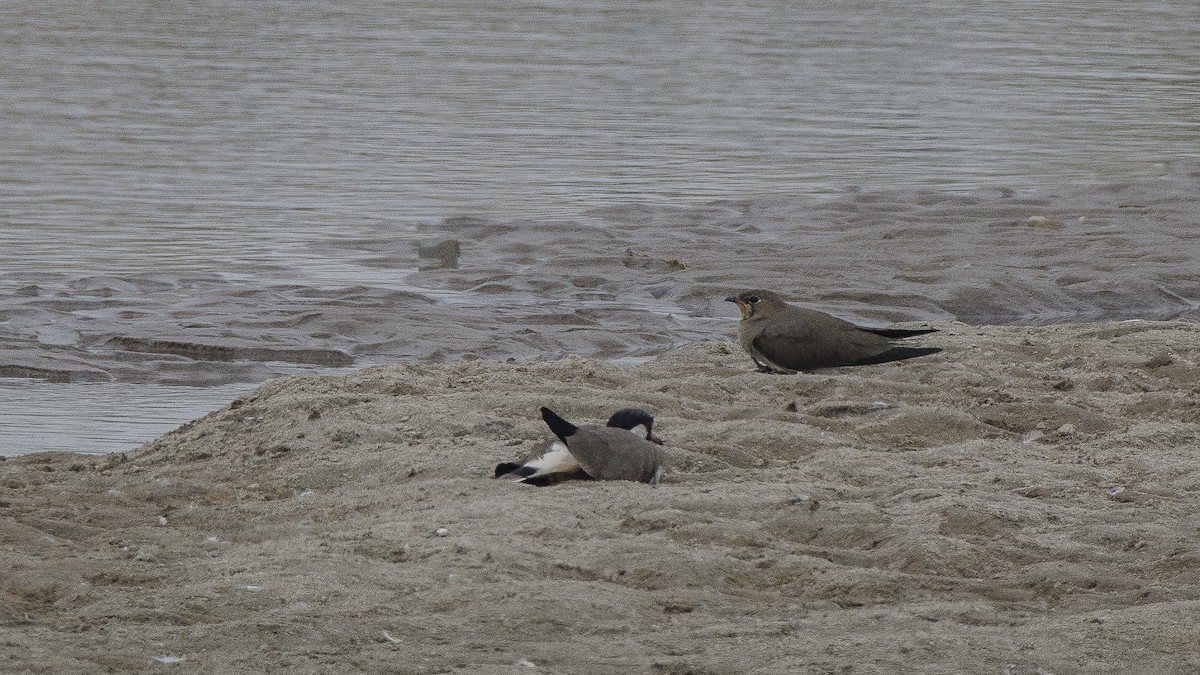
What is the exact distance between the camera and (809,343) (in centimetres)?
768

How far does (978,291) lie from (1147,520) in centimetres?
557

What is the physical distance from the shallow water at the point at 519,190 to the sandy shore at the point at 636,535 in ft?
5.47

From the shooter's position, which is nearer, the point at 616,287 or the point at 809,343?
the point at 809,343

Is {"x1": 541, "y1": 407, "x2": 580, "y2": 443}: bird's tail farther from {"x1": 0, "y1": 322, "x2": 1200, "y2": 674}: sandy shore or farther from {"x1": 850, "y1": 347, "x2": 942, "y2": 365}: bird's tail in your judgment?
{"x1": 850, "y1": 347, "x2": 942, "y2": 365}: bird's tail

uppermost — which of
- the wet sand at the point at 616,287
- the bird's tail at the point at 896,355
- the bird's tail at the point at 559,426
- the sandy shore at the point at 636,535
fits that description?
the bird's tail at the point at 559,426

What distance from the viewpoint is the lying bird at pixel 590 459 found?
5.66m

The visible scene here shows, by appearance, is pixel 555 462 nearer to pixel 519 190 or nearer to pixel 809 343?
pixel 809 343

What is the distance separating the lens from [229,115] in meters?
18.3

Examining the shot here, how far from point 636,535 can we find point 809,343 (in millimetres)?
2695

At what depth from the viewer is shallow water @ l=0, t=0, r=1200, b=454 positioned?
977 centimetres

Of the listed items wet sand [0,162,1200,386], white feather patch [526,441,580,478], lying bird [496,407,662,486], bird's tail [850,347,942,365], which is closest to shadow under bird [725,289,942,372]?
bird's tail [850,347,942,365]

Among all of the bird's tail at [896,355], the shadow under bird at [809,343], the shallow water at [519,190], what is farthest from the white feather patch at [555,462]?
the shallow water at [519,190]

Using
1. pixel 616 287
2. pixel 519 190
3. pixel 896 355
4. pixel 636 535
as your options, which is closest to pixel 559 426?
pixel 636 535

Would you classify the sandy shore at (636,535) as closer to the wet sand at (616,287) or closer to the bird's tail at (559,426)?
the bird's tail at (559,426)
